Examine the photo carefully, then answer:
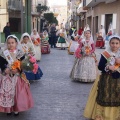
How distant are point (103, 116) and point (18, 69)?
5.26 feet

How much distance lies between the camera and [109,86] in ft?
14.3

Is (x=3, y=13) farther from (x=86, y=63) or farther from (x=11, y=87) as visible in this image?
(x=11, y=87)

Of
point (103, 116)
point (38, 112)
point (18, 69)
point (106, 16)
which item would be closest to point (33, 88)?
point (38, 112)

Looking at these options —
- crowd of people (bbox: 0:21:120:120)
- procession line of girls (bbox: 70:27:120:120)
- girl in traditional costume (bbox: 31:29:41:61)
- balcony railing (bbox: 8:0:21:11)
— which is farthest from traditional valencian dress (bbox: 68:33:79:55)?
balcony railing (bbox: 8:0:21:11)

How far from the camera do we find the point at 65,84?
7.81 metres

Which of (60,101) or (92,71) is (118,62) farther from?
(92,71)

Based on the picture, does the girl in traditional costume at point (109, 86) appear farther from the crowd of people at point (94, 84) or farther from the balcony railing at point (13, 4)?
the balcony railing at point (13, 4)

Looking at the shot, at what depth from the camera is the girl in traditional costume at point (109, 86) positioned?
434 centimetres

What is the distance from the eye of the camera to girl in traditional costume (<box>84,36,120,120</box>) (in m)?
4.34

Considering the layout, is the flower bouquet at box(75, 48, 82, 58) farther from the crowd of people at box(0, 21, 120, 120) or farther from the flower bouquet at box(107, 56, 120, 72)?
the flower bouquet at box(107, 56, 120, 72)

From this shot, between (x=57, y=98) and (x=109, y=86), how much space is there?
219 cm

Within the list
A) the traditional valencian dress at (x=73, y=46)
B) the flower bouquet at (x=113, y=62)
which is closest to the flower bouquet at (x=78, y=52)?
the flower bouquet at (x=113, y=62)

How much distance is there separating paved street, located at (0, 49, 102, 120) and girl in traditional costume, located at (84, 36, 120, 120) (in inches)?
28.5

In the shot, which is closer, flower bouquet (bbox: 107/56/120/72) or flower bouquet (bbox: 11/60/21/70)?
flower bouquet (bbox: 107/56/120/72)
